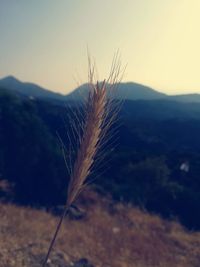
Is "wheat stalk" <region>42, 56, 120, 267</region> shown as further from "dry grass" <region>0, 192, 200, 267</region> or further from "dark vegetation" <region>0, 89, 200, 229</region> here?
"dark vegetation" <region>0, 89, 200, 229</region>

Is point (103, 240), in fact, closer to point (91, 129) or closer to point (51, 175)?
point (51, 175)

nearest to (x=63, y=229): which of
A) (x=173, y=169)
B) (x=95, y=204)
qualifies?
(x=95, y=204)

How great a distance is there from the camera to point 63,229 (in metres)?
10.5

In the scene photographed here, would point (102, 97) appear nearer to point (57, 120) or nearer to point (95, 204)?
point (95, 204)

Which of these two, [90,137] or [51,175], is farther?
[51,175]

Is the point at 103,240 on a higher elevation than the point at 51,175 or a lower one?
higher

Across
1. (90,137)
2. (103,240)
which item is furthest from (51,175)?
(90,137)

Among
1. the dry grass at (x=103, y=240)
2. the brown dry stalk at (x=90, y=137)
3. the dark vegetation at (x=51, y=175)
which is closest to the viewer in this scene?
the brown dry stalk at (x=90, y=137)

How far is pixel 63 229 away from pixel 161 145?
34.2 metres

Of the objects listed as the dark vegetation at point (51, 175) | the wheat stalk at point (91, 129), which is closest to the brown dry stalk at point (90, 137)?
the wheat stalk at point (91, 129)

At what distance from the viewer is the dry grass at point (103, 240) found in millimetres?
8422

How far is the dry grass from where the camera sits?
8422mm

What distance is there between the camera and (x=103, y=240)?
10016 millimetres

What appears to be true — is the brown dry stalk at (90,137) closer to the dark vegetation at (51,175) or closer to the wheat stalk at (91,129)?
the wheat stalk at (91,129)
